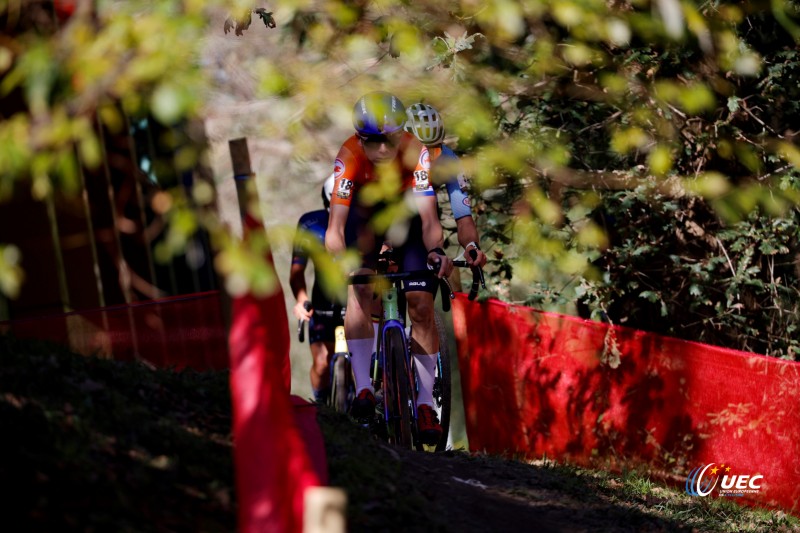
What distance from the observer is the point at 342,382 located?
335 inches

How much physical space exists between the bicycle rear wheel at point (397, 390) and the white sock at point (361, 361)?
0.26 m

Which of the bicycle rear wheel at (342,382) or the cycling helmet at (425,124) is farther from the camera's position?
the bicycle rear wheel at (342,382)

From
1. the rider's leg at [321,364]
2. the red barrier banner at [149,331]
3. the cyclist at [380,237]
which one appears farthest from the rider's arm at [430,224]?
the rider's leg at [321,364]

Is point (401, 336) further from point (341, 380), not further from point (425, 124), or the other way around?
point (341, 380)

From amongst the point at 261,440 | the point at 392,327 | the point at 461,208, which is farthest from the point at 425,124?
the point at 261,440

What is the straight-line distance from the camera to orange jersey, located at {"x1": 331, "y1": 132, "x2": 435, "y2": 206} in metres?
7.18

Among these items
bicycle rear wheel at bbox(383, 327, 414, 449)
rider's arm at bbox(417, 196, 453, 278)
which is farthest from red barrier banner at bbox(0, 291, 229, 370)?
rider's arm at bbox(417, 196, 453, 278)

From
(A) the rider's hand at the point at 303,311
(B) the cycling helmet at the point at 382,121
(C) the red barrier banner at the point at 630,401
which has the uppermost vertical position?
(B) the cycling helmet at the point at 382,121

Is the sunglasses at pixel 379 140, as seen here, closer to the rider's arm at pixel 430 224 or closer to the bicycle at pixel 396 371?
the rider's arm at pixel 430 224

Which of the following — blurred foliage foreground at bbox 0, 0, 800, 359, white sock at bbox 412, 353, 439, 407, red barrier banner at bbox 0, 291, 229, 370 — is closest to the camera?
white sock at bbox 412, 353, 439, 407

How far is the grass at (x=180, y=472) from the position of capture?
421 cm

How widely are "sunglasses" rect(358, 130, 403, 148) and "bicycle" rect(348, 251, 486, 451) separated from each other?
0.78 meters

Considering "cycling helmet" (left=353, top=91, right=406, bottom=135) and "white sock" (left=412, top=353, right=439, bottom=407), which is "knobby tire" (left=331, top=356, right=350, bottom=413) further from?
"cycling helmet" (left=353, top=91, right=406, bottom=135)

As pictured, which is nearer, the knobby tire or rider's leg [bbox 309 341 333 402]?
the knobby tire
